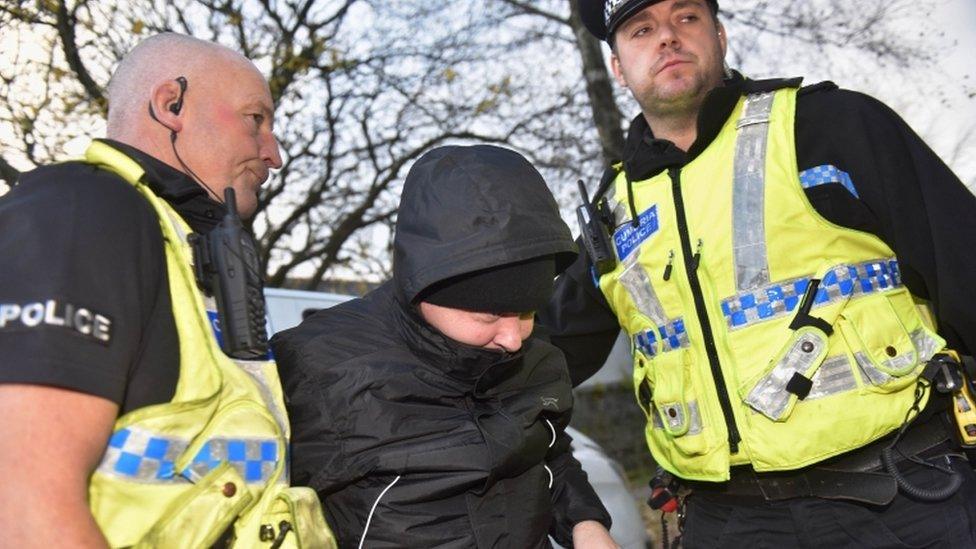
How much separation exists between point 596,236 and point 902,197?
2.91 feet

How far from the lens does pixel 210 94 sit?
1.87m

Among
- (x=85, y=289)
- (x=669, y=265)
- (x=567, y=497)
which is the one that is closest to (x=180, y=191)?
(x=85, y=289)

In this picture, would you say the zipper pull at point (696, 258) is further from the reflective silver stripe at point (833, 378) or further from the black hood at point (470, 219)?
the black hood at point (470, 219)

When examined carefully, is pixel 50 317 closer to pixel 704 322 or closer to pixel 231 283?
pixel 231 283

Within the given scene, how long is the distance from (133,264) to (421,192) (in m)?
0.67

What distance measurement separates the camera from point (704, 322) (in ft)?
8.08

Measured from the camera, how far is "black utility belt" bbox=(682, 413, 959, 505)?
2.26m

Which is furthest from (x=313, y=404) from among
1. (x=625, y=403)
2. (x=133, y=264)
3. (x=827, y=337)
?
(x=625, y=403)

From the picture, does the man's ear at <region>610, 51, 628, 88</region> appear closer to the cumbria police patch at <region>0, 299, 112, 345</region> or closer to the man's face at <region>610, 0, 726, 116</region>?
the man's face at <region>610, 0, 726, 116</region>

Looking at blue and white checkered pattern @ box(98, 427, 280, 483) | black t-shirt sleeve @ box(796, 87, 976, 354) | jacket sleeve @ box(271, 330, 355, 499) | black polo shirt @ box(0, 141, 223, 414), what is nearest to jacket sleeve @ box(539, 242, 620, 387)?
black t-shirt sleeve @ box(796, 87, 976, 354)

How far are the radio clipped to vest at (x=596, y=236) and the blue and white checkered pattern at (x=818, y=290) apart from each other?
475 millimetres

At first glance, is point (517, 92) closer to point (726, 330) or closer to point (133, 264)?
point (726, 330)

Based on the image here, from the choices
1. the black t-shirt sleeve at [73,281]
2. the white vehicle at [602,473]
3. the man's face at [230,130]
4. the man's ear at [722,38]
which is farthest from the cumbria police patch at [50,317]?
the white vehicle at [602,473]

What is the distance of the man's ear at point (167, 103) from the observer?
1.80 meters
